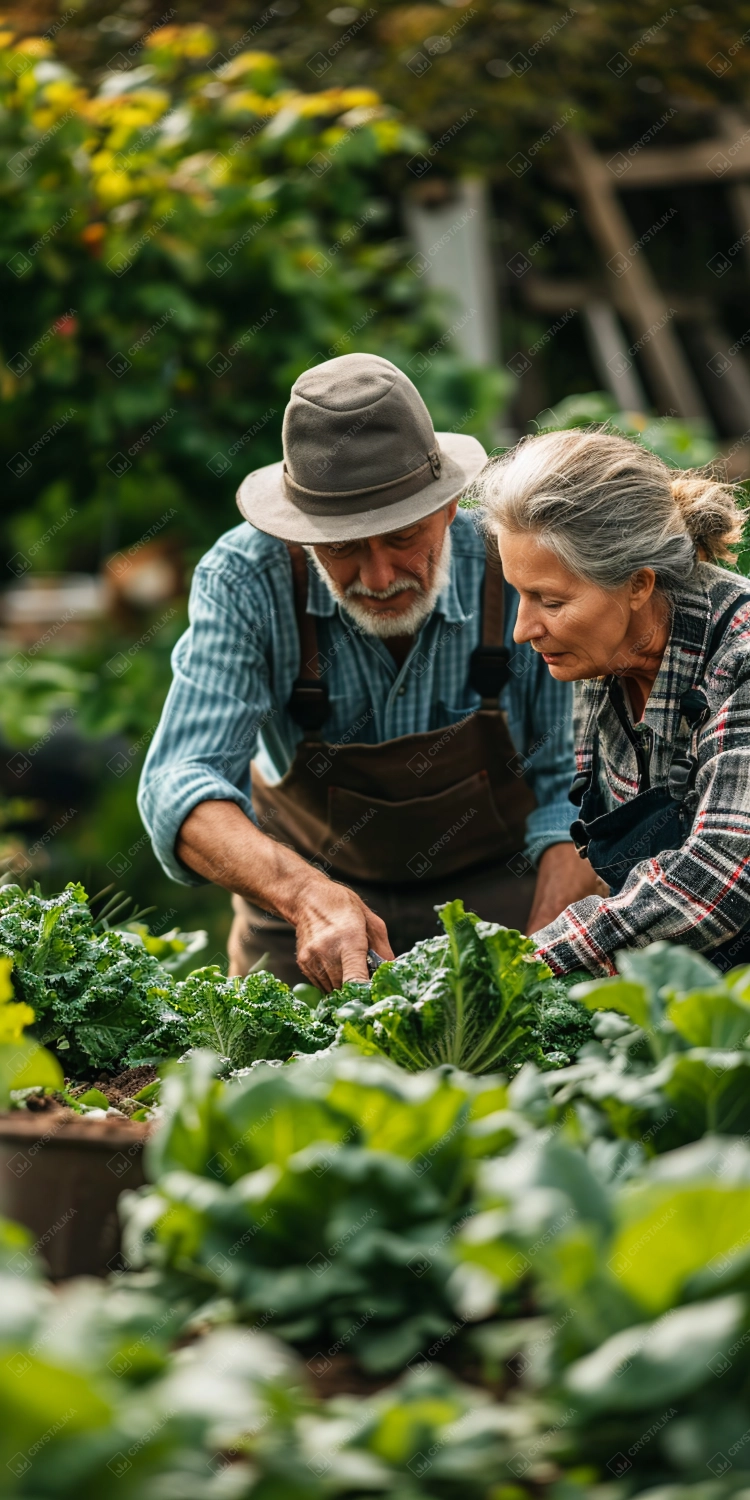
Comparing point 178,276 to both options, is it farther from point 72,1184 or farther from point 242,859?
point 72,1184

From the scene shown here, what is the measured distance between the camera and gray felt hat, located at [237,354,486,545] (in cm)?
260

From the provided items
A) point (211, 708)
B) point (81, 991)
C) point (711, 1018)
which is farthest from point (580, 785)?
point (711, 1018)

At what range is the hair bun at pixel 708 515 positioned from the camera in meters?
2.28

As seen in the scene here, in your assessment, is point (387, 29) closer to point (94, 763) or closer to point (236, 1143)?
point (94, 763)

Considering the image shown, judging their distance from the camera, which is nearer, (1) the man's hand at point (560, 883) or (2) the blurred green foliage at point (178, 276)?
(1) the man's hand at point (560, 883)

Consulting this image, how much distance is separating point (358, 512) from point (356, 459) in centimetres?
10

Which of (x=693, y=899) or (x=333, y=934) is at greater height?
(x=693, y=899)

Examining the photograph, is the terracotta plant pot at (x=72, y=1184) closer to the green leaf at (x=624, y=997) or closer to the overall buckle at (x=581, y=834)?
the green leaf at (x=624, y=997)

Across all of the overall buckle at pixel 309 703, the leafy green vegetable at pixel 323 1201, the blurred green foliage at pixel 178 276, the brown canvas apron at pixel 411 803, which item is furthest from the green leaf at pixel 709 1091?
the blurred green foliage at pixel 178 276

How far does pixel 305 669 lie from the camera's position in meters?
2.97

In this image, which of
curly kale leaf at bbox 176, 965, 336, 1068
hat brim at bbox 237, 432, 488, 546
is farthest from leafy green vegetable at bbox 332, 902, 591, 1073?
hat brim at bbox 237, 432, 488, 546

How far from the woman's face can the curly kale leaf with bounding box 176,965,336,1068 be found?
667 mm

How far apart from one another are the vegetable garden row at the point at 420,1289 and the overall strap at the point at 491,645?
1.49 meters

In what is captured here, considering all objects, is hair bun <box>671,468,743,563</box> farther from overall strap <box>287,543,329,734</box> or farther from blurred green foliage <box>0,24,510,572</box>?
blurred green foliage <box>0,24,510,572</box>
